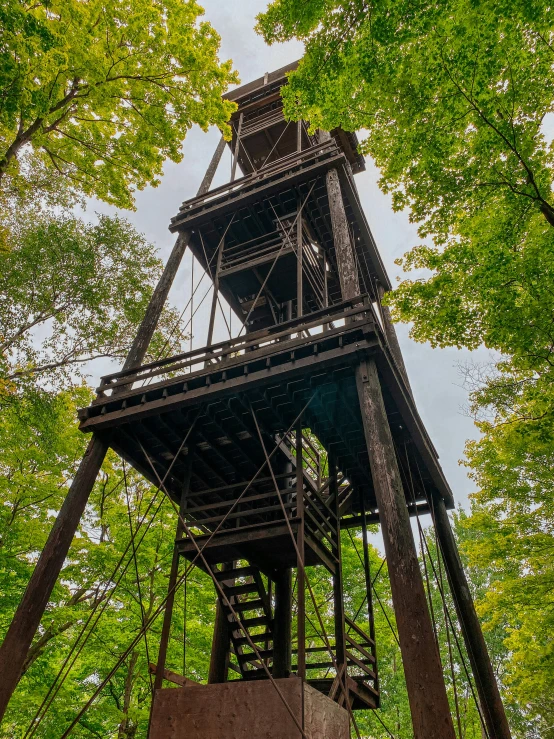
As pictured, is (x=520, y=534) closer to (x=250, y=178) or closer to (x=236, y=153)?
(x=250, y=178)

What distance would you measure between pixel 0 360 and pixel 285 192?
328 inches

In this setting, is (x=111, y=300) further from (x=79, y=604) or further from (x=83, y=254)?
(x=79, y=604)

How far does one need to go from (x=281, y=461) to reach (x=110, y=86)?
332 inches

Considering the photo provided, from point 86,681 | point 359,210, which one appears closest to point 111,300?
point 359,210

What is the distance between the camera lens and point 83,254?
15148mm

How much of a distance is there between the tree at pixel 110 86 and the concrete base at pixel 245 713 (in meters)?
9.19

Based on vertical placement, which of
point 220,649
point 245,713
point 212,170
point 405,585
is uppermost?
point 212,170

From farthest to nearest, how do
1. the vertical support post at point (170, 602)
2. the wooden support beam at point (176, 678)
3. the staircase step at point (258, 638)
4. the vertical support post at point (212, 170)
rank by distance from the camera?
the vertical support post at point (212, 170) → the staircase step at point (258, 638) → the vertical support post at point (170, 602) → the wooden support beam at point (176, 678)

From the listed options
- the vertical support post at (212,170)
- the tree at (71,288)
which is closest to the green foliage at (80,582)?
the tree at (71,288)

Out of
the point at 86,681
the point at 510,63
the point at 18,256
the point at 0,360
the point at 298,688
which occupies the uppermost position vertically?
the point at 18,256

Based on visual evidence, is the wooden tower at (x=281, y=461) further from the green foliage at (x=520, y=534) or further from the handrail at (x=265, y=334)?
the green foliage at (x=520, y=534)

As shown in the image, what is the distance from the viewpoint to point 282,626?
8.35m

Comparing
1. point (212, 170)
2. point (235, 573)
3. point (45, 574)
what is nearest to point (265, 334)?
point (235, 573)

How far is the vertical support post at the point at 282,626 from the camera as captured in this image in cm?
797
